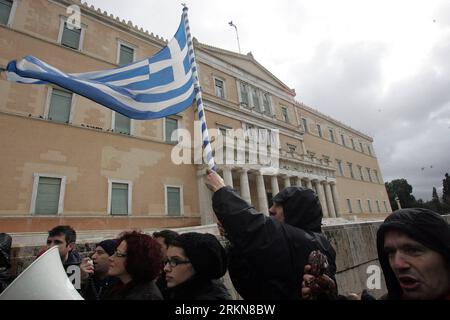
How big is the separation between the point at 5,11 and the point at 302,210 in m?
16.5

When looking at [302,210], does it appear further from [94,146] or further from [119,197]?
[94,146]

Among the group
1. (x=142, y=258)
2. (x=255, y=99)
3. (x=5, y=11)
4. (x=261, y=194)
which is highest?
(x=255, y=99)

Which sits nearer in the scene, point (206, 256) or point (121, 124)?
point (206, 256)

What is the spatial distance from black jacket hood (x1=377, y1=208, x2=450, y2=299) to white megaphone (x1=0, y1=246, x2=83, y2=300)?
199 cm

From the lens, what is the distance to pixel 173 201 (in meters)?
14.2

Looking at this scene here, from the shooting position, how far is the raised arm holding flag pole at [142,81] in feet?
12.1

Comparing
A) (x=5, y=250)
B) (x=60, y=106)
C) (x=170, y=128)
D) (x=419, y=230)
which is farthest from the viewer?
(x=170, y=128)

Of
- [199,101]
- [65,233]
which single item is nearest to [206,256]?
[199,101]

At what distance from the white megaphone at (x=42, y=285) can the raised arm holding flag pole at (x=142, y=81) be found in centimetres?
277

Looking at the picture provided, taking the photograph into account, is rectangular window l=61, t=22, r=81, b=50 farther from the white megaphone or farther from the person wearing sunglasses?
the person wearing sunglasses

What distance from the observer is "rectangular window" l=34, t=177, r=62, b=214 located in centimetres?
1002

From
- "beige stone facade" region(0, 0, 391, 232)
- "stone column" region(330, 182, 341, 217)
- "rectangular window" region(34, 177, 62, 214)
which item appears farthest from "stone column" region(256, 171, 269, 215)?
"rectangular window" region(34, 177, 62, 214)

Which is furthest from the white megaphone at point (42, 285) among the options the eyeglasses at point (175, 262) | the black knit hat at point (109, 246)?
the black knit hat at point (109, 246)

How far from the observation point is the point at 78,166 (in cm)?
1132
